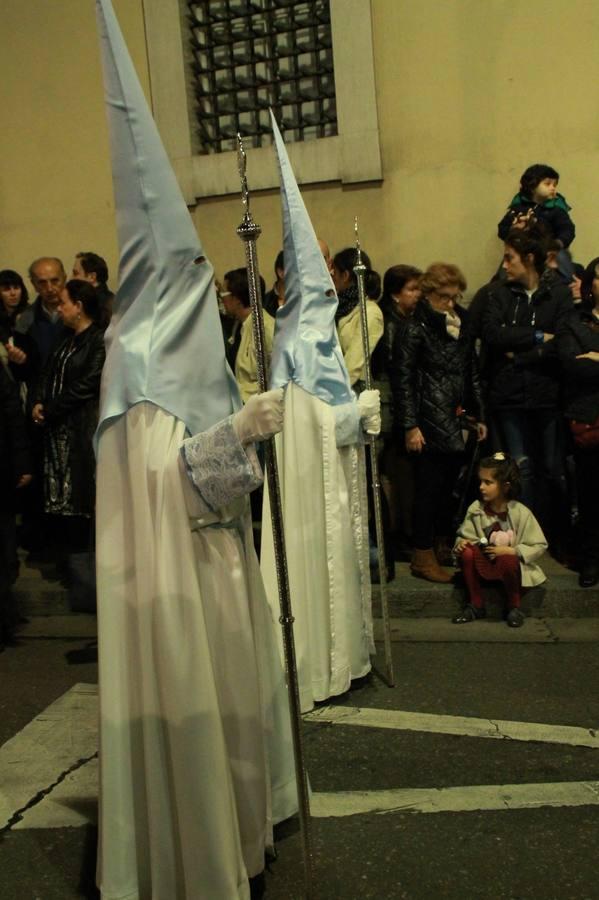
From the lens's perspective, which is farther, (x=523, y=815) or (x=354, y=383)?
(x=354, y=383)

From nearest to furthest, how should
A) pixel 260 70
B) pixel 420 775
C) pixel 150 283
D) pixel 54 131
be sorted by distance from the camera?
1. pixel 150 283
2. pixel 420 775
3. pixel 260 70
4. pixel 54 131

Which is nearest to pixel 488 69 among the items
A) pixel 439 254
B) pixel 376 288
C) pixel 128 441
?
pixel 439 254

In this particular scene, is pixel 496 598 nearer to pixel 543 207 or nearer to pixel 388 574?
pixel 388 574

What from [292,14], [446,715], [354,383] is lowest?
[446,715]

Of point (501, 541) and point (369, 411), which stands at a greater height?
point (369, 411)

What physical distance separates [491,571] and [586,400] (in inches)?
48.2

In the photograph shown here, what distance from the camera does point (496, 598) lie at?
6637mm

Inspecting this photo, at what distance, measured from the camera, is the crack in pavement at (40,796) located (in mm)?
4219

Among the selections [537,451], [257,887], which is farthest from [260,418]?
[537,451]

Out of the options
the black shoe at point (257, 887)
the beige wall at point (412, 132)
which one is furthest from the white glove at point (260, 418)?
the beige wall at point (412, 132)

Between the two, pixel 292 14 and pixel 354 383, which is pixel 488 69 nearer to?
pixel 292 14

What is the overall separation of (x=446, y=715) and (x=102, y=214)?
647cm

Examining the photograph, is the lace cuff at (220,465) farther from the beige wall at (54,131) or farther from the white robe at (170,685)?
the beige wall at (54,131)

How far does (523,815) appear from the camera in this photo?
4.00 meters
